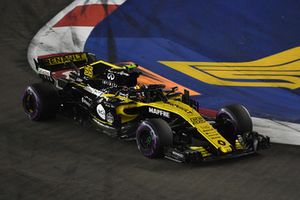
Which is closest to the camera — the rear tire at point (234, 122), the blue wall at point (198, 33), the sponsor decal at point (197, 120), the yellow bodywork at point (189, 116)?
the yellow bodywork at point (189, 116)

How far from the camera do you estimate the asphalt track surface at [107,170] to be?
863cm

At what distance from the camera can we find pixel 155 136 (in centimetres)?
973

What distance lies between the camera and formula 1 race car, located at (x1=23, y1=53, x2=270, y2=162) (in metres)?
9.80

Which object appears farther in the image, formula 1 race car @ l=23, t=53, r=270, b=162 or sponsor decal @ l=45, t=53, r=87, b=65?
sponsor decal @ l=45, t=53, r=87, b=65

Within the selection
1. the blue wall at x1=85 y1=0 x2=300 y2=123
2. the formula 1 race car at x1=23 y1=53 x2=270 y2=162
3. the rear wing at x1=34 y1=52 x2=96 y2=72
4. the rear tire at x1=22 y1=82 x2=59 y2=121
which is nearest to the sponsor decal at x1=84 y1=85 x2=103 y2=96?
the formula 1 race car at x1=23 y1=53 x2=270 y2=162

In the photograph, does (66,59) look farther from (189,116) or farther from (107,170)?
(107,170)

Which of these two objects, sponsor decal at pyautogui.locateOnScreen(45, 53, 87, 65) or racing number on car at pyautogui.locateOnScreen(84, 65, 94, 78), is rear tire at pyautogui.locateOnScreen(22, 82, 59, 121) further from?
sponsor decal at pyautogui.locateOnScreen(45, 53, 87, 65)

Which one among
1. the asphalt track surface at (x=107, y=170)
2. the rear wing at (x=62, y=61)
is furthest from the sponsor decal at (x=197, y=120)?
the rear wing at (x=62, y=61)

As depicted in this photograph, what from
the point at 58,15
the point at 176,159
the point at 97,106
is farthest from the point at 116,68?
the point at 58,15

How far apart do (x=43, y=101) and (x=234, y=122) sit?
3643 millimetres

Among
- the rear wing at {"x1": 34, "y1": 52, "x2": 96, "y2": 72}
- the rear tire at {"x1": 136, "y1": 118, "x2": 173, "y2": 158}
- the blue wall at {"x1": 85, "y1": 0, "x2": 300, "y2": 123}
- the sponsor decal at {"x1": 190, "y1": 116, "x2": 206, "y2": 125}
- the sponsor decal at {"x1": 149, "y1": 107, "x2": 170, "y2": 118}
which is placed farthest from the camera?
the blue wall at {"x1": 85, "y1": 0, "x2": 300, "y2": 123}

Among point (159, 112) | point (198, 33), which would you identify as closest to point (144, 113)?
point (159, 112)

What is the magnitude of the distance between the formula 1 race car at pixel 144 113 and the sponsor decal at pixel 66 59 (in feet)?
0.38

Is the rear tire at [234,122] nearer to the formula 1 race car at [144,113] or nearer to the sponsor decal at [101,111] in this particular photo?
the formula 1 race car at [144,113]
